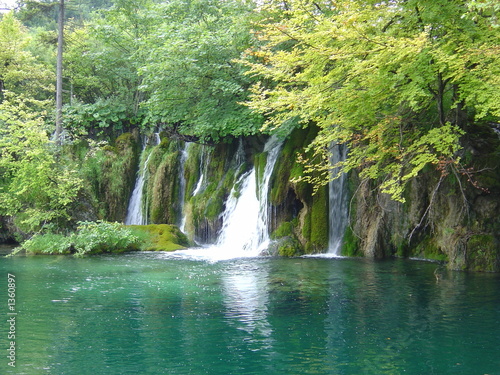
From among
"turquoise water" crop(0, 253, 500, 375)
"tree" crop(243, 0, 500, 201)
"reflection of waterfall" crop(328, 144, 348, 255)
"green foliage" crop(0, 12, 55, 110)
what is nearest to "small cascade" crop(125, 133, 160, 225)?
"green foliage" crop(0, 12, 55, 110)

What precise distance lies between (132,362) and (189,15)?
17.9 meters

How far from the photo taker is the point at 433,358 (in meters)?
6.41

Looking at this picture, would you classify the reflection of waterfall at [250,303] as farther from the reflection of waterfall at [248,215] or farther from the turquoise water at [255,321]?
the reflection of waterfall at [248,215]

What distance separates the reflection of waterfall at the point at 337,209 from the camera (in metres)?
16.7

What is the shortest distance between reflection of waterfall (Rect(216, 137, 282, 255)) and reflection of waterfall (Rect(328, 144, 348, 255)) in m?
2.15

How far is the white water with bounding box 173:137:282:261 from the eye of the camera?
1748cm

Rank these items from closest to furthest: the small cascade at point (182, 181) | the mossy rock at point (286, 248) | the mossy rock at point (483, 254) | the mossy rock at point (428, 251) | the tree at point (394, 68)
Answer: the tree at point (394, 68) < the mossy rock at point (483, 254) < the mossy rock at point (428, 251) < the mossy rock at point (286, 248) < the small cascade at point (182, 181)

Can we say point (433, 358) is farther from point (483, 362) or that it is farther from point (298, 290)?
point (298, 290)

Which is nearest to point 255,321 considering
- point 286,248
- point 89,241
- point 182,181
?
point 286,248

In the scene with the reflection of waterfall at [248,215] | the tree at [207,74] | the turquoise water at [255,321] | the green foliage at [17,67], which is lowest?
the turquoise water at [255,321]

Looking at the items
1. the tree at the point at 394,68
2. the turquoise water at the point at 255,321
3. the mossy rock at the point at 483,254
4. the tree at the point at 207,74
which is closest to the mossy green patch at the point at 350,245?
the turquoise water at the point at 255,321

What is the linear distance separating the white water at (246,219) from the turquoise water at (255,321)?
4057mm

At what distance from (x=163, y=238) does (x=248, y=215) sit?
10.2 ft

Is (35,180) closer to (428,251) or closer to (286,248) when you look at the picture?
(286,248)
